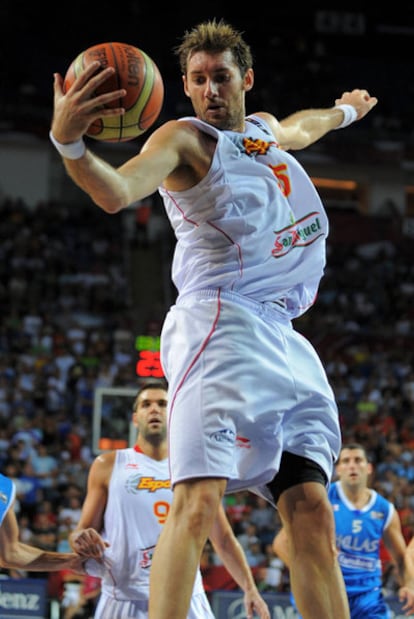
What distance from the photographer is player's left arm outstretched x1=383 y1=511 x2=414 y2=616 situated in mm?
6961

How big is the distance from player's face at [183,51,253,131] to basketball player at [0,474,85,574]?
2.68 metres

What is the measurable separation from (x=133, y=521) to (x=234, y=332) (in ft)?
9.63

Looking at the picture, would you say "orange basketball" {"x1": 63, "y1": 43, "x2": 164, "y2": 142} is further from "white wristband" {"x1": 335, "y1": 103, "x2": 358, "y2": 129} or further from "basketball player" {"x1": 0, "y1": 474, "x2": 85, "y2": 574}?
"basketball player" {"x1": 0, "y1": 474, "x2": 85, "y2": 574}

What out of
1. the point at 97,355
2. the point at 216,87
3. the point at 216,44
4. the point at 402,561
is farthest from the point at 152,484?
the point at 97,355

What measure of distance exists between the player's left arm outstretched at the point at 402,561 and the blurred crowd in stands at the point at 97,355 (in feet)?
11.4

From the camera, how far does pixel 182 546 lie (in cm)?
315

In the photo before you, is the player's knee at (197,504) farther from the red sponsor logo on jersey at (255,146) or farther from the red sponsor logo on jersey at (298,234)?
the red sponsor logo on jersey at (255,146)

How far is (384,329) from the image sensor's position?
22328 mm

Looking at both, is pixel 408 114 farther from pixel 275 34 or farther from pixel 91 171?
pixel 91 171

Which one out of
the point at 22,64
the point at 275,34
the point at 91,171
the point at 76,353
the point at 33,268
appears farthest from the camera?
the point at 275,34

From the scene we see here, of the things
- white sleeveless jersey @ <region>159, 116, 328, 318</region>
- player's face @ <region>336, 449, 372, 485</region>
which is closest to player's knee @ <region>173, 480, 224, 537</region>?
white sleeveless jersey @ <region>159, 116, 328, 318</region>

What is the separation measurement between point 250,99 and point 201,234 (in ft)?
73.7

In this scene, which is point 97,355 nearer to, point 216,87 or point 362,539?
point 362,539

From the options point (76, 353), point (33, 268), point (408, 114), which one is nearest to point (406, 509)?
point (76, 353)
